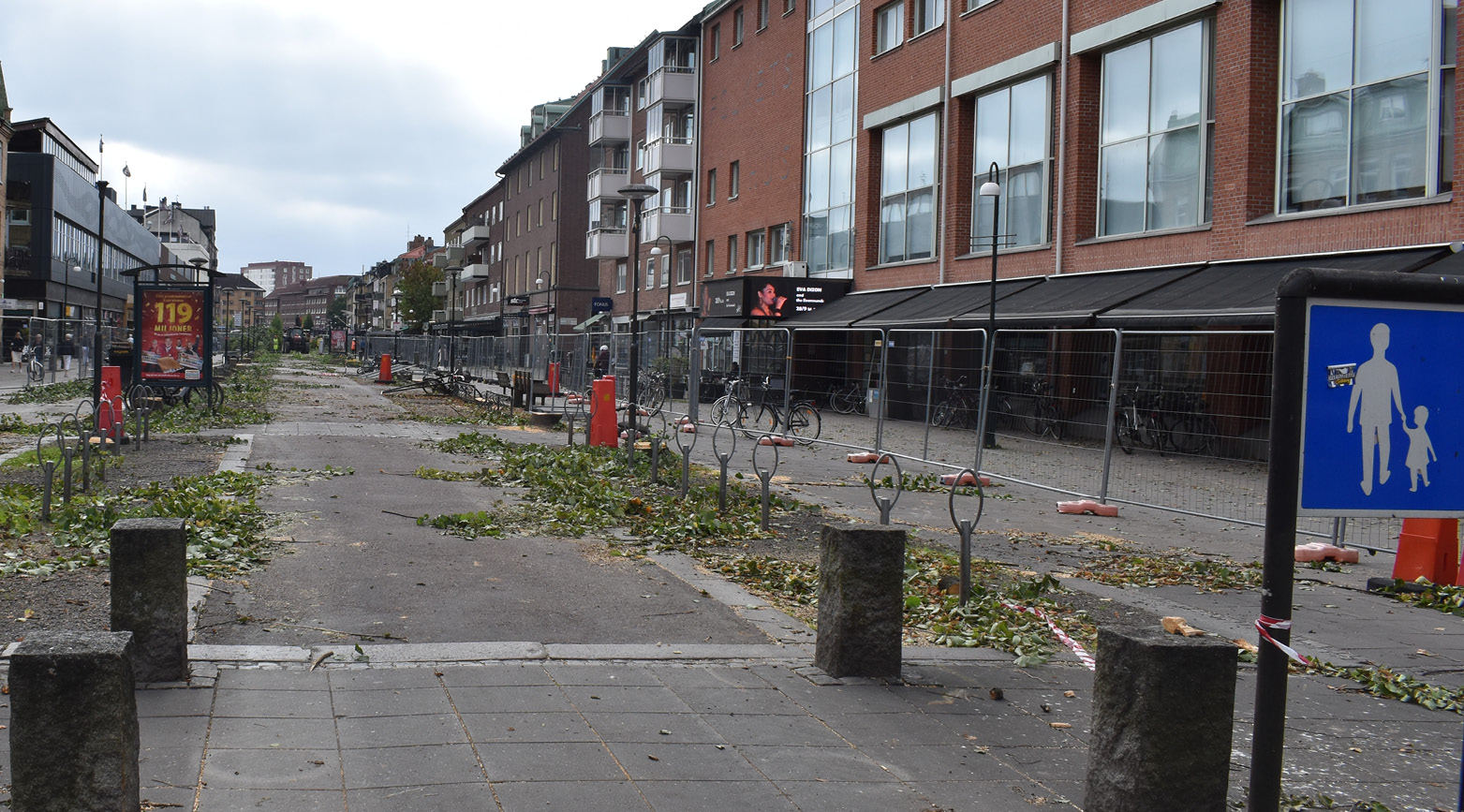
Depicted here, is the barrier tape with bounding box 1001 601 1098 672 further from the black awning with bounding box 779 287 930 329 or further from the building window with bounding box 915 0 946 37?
the building window with bounding box 915 0 946 37

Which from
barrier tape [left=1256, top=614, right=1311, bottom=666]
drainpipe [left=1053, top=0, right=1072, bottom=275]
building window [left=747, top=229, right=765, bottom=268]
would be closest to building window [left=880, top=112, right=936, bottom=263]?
drainpipe [left=1053, top=0, right=1072, bottom=275]

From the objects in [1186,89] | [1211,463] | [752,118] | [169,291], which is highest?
[752,118]

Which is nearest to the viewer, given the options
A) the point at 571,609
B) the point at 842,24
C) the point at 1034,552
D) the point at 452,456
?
the point at 571,609

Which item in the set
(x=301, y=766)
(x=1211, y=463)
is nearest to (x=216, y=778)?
(x=301, y=766)

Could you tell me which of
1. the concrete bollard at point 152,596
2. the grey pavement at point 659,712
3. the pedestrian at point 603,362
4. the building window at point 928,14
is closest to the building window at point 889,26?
the building window at point 928,14

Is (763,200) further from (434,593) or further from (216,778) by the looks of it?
(216,778)

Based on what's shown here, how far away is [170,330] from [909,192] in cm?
1744

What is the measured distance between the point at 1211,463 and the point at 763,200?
28.8 metres

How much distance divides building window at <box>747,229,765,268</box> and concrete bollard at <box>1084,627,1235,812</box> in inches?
1409

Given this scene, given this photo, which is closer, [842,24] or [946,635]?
[946,635]

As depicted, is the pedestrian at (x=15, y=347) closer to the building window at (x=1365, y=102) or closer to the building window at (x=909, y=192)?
the building window at (x=909, y=192)

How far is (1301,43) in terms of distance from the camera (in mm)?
18562

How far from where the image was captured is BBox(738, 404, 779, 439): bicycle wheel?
2045cm

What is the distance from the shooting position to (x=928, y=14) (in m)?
29.5
